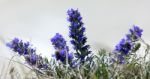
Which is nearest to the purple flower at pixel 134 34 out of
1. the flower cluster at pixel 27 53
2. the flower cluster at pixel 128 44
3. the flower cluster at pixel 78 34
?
the flower cluster at pixel 128 44

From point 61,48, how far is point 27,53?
0.22m

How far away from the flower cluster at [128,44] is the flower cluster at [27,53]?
40cm

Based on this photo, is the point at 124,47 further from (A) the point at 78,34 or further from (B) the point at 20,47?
(B) the point at 20,47

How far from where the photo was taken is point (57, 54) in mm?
2391

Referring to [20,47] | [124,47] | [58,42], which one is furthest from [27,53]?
[124,47]

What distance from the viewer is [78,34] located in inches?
98.9

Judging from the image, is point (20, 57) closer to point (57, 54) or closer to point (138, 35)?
point (57, 54)

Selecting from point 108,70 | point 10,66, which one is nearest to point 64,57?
point 108,70

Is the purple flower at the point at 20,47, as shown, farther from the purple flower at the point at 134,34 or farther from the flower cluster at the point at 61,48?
the purple flower at the point at 134,34

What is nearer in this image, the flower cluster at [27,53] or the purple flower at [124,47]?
the purple flower at [124,47]

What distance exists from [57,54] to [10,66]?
465mm

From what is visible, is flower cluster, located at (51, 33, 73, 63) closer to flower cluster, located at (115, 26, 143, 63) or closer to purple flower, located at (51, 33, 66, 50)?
purple flower, located at (51, 33, 66, 50)

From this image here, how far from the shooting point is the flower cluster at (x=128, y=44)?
2.36 metres

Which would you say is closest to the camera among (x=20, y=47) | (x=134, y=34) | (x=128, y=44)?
(x=128, y=44)
